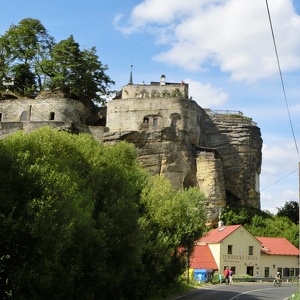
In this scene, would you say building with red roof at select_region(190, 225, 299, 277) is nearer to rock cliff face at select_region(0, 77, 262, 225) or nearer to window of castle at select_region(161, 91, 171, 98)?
rock cliff face at select_region(0, 77, 262, 225)

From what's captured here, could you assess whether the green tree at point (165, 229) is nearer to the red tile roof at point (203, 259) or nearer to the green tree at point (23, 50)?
the red tile roof at point (203, 259)

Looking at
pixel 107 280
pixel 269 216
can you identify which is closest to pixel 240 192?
pixel 269 216

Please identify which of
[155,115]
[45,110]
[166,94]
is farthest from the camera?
[166,94]

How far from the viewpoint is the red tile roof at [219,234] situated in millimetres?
57812

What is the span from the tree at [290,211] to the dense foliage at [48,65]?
3008 centimetres

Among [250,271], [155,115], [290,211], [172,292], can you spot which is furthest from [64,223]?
[290,211]

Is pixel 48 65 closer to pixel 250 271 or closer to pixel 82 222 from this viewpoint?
pixel 250 271

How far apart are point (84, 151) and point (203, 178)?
3427 centimetres

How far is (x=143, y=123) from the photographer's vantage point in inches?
2613

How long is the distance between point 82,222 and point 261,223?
48850 mm

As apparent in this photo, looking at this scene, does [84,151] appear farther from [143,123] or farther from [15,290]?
[143,123]

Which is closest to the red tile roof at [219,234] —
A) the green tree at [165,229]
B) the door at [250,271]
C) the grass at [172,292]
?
the door at [250,271]

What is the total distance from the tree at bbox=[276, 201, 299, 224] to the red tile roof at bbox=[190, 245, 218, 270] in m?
22.8

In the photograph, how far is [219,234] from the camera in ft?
195
